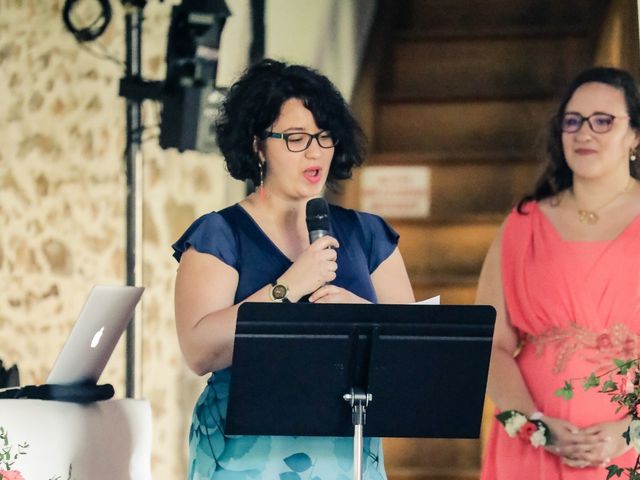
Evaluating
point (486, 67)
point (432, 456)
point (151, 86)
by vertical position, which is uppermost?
point (486, 67)

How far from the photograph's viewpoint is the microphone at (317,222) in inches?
96.7

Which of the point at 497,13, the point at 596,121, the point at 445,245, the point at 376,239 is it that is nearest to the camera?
the point at 376,239

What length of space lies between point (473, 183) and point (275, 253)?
2705 mm

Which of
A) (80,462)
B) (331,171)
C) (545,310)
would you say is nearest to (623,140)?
(545,310)

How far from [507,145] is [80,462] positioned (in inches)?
121

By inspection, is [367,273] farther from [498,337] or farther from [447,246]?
[447,246]

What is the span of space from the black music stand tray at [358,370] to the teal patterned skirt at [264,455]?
8.3 inches

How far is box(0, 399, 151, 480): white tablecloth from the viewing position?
259cm

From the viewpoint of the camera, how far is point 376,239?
2.76 metres

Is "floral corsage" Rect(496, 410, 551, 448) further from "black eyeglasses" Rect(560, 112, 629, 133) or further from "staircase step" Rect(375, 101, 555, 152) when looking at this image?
"staircase step" Rect(375, 101, 555, 152)

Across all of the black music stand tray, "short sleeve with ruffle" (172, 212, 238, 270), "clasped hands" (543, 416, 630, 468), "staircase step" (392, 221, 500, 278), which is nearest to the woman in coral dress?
"clasped hands" (543, 416, 630, 468)

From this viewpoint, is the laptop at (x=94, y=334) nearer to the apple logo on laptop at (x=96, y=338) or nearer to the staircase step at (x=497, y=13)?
the apple logo on laptop at (x=96, y=338)

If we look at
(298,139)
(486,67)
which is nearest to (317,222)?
(298,139)

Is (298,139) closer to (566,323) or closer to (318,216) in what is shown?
(318,216)
